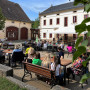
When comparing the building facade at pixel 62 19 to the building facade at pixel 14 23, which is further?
the building facade at pixel 14 23

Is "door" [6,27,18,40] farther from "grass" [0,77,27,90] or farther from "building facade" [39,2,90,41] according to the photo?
"grass" [0,77,27,90]

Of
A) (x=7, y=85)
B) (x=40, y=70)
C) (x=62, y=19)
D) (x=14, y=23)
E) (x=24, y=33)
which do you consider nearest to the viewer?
(x=7, y=85)

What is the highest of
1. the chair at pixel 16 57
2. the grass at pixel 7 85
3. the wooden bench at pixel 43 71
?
the chair at pixel 16 57

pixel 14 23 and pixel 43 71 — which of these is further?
pixel 14 23

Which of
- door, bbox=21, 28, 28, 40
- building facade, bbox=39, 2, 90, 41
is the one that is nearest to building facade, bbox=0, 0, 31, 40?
door, bbox=21, 28, 28, 40

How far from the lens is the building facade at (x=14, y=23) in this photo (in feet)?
95.9

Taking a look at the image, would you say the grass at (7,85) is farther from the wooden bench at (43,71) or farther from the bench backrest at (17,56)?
the bench backrest at (17,56)

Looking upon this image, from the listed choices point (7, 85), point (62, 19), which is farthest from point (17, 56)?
point (62, 19)

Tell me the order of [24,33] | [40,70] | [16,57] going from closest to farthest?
[40,70]
[16,57]
[24,33]

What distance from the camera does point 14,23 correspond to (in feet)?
101

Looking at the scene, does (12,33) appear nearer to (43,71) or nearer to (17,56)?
(17,56)

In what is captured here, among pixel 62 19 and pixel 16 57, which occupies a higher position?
pixel 62 19

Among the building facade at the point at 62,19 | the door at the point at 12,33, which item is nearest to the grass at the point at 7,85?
the building facade at the point at 62,19

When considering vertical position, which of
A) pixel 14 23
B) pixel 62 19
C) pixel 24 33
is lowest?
pixel 24 33
